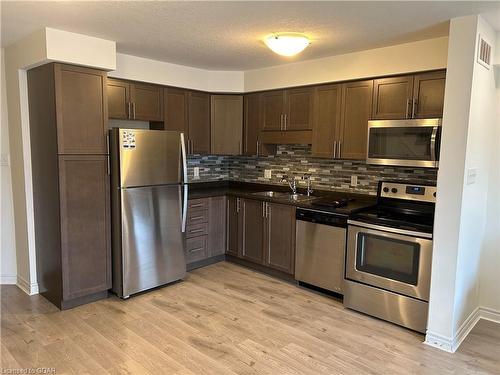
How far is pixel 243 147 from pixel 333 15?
7.52ft

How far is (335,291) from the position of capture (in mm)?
3447

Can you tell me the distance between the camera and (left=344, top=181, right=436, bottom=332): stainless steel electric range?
2.83 m

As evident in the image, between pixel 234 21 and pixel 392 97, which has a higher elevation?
pixel 234 21

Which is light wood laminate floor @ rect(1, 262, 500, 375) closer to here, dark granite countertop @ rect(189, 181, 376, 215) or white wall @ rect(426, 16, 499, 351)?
white wall @ rect(426, 16, 499, 351)

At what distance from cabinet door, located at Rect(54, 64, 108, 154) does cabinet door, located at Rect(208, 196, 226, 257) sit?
151 cm

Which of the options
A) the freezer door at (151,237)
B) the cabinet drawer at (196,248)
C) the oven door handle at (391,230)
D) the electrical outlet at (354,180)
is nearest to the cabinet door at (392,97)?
the electrical outlet at (354,180)

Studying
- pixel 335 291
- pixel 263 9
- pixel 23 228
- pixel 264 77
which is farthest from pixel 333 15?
pixel 23 228

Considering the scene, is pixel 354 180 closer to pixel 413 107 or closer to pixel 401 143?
pixel 401 143

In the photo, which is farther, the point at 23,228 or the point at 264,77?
the point at 264,77

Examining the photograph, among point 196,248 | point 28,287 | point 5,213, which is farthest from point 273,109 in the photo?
point 28,287

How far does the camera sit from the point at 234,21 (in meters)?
2.65

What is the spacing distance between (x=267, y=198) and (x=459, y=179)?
6.38 ft

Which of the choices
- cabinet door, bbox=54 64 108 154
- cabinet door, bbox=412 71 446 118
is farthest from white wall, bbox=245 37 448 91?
cabinet door, bbox=54 64 108 154

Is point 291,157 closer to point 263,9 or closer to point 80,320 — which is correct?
point 263,9
